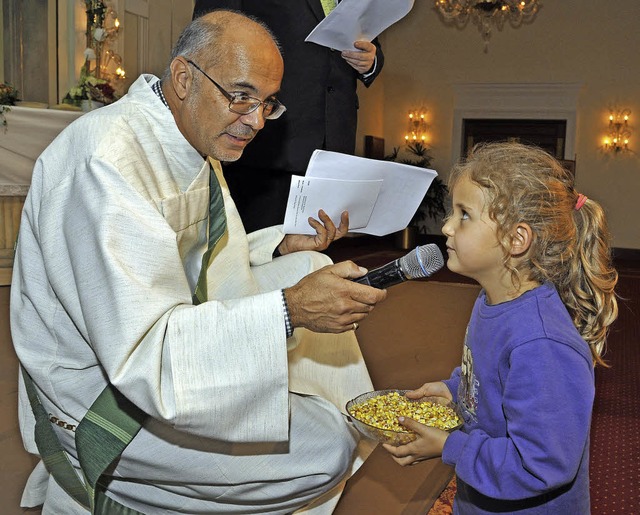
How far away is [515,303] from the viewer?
1.71m

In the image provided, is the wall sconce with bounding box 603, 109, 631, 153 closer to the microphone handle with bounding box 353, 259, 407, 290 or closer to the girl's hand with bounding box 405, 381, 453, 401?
the girl's hand with bounding box 405, 381, 453, 401

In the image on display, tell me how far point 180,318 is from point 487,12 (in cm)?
1230

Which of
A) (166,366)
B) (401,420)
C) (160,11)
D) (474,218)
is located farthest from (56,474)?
(160,11)

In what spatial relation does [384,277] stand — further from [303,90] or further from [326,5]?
[326,5]

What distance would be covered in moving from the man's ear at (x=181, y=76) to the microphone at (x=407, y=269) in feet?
2.39

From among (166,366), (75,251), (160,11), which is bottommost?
(166,366)

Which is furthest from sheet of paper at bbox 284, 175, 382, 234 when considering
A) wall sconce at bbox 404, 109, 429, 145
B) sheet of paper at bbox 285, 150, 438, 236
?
wall sconce at bbox 404, 109, 429, 145

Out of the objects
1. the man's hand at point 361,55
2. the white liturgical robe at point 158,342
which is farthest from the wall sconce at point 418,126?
the white liturgical robe at point 158,342

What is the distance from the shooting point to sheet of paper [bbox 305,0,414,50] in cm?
255

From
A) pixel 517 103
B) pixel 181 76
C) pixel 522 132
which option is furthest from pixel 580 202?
pixel 522 132

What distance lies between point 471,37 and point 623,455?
40.7 ft

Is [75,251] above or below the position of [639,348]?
above

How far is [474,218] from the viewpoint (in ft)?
5.85

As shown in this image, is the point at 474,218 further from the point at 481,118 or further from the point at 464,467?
the point at 481,118
